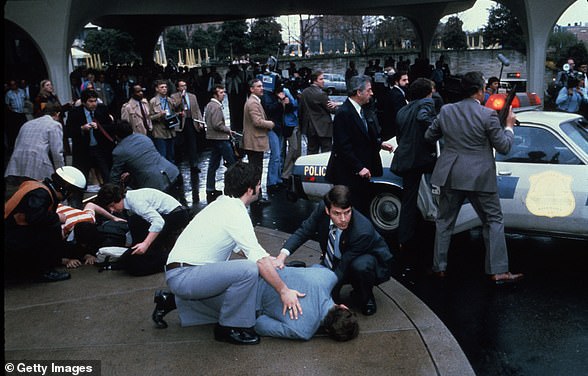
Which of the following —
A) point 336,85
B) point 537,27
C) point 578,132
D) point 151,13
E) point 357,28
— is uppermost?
point 357,28

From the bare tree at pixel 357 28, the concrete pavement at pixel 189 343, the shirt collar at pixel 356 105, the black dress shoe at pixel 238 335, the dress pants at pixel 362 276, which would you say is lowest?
the concrete pavement at pixel 189 343

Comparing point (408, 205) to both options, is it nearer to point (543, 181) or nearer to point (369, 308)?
point (543, 181)

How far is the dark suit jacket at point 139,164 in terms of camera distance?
6.75 meters

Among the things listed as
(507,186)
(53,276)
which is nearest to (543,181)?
(507,186)

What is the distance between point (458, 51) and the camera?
39.2 m

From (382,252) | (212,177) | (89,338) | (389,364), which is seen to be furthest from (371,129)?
(212,177)

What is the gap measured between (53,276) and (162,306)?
1759 mm

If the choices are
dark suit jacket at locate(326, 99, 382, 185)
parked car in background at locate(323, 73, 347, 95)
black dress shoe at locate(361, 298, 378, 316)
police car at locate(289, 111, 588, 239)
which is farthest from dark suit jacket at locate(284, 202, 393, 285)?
parked car in background at locate(323, 73, 347, 95)

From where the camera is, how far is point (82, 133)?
836 centimetres

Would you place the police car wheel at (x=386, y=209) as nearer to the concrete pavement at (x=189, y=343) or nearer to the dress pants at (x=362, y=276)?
the concrete pavement at (x=189, y=343)

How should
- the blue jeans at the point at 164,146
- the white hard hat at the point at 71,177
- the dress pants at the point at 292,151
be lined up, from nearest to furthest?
the white hard hat at the point at 71,177 < the dress pants at the point at 292,151 < the blue jeans at the point at 164,146

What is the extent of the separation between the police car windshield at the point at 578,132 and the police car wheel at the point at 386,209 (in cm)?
184

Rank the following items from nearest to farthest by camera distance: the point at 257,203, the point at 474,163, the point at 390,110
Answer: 1. the point at 474,163
2. the point at 390,110
3. the point at 257,203

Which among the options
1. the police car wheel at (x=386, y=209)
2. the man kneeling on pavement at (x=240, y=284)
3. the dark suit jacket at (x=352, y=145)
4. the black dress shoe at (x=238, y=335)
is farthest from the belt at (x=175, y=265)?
the police car wheel at (x=386, y=209)
